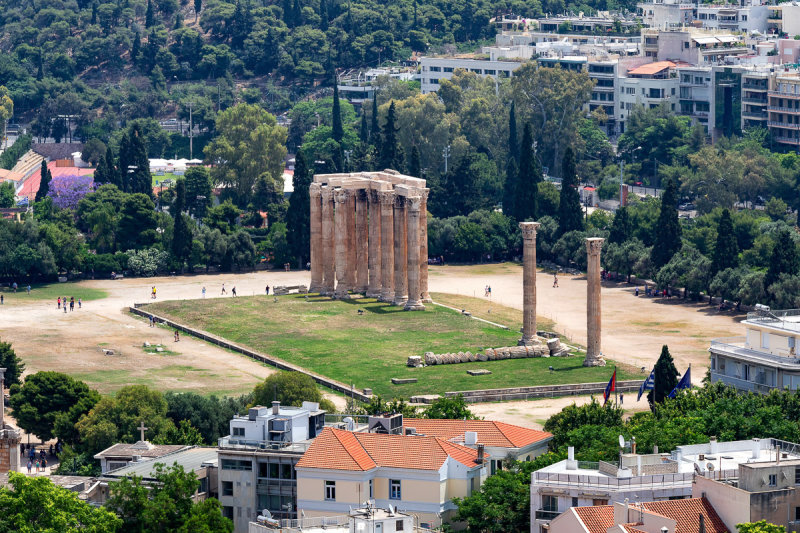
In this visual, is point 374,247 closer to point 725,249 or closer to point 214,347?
point 214,347

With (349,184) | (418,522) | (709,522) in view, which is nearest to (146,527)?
(418,522)

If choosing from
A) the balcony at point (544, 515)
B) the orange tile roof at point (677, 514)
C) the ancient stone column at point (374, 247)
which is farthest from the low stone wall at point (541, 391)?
the orange tile roof at point (677, 514)

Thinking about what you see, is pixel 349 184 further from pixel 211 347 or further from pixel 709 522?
pixel 709 522

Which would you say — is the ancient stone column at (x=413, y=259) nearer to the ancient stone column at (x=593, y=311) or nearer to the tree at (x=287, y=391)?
the ancient stone column at (x=593, y=311)

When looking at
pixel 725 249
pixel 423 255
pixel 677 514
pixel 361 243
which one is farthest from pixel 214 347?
pixel 677 514

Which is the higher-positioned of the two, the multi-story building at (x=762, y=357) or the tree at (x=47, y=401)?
the multi-story building at (x=762, y=357)

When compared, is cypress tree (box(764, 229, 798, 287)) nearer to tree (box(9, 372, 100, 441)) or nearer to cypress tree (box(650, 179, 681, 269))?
cypress tree (box(650, 179, 681, 269))
